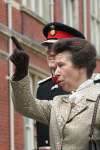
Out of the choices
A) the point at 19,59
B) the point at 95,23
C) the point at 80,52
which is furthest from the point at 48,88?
Result: the point at 95,23

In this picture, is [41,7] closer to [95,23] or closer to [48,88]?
[95,23]

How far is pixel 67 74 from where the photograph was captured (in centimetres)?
405

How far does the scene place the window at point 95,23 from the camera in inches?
898

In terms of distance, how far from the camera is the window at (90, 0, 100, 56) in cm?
2281

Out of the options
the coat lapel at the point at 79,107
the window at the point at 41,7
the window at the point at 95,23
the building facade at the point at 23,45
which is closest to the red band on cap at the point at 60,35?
the coat lapel at the point at 79,107

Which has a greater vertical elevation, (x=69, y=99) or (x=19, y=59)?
(x=19, y=59)

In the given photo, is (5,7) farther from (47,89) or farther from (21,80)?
(21,80)

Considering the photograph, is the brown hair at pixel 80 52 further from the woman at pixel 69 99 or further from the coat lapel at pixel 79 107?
the coat lapel at pixel 79 107

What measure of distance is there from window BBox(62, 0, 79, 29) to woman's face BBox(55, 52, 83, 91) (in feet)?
51.2

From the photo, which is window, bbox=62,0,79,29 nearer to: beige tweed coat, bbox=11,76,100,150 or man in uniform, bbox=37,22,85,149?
man in uniform, bbox=37,22,85,149

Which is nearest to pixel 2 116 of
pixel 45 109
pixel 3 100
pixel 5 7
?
pixel 3 100

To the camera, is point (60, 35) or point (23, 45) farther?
point (23, 45)

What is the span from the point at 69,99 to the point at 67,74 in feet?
0.42

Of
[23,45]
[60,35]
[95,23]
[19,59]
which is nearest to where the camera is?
[19,59]
